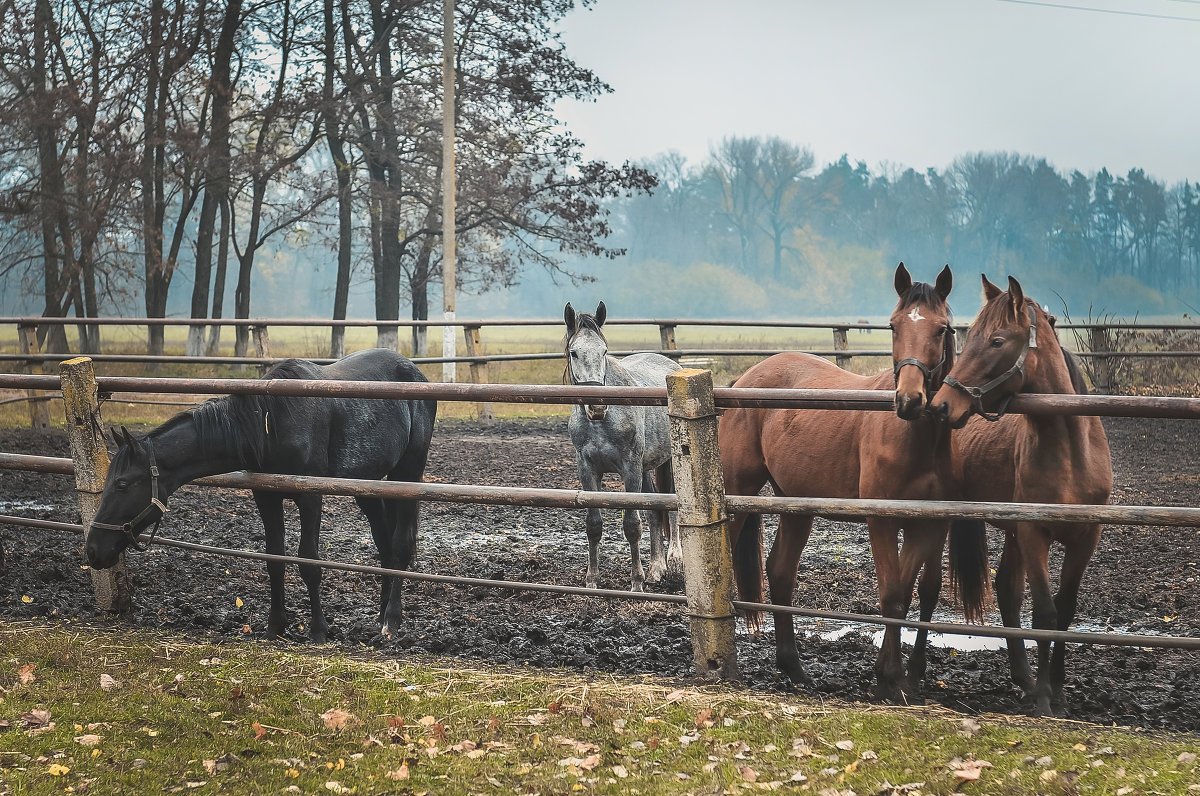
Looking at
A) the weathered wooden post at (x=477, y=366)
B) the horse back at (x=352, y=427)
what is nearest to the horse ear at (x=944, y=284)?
the horse back at (x=352, y=427)

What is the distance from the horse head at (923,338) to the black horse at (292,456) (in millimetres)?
2588

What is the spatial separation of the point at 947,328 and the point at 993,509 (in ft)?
2.49

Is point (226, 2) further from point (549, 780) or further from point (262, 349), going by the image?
point (549, 780)

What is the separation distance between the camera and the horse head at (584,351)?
21.2 ft

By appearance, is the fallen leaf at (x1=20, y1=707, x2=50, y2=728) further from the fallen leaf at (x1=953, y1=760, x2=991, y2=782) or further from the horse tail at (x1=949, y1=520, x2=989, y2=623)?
the horse tail at (x1=949, y1=520, x2=989, y2=623)

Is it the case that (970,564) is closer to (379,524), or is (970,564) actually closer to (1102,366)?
(379,524)

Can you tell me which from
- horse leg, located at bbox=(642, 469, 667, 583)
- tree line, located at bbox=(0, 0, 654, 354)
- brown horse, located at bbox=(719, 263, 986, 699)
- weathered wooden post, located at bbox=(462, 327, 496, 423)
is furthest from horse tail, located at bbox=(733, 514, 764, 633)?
tree line, located at bbox=(0, 0, 654, 354)

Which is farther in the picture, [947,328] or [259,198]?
[259,198]

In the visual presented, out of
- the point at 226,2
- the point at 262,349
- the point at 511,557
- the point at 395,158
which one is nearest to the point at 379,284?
the point at 395,158

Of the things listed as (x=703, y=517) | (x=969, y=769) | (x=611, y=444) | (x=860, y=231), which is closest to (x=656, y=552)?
(x=611, y=444)

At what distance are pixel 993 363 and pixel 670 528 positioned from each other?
3.47m

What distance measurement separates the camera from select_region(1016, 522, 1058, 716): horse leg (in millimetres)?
3838

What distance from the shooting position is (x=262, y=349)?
12.6 metres

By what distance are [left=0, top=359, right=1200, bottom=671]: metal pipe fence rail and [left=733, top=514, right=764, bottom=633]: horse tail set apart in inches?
38.9
